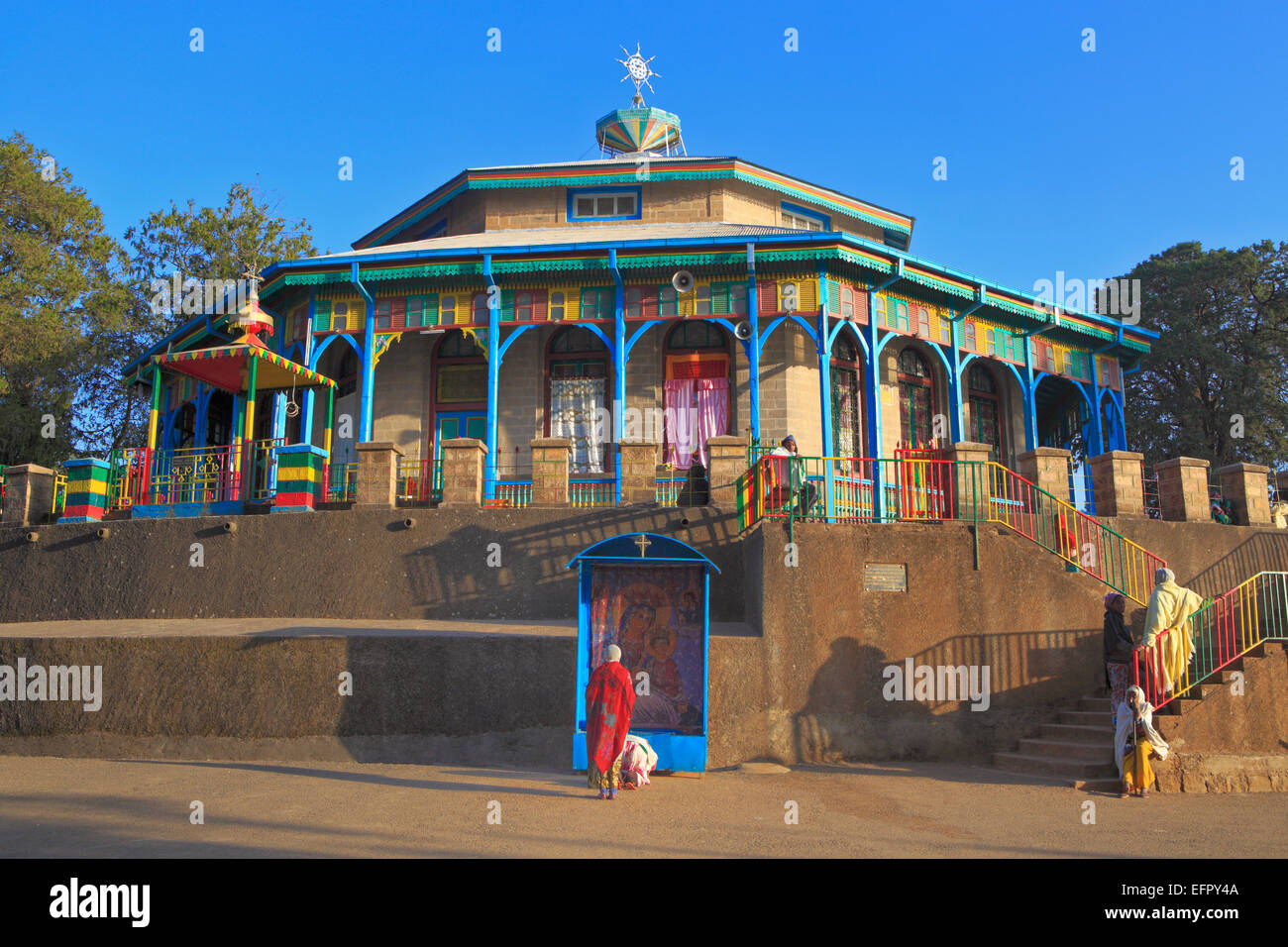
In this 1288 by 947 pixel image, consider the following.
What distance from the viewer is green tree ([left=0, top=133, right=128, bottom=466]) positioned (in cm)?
2397

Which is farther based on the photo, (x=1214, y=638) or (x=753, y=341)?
(x=753, y=341)

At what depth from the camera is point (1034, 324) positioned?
2022 centimetres

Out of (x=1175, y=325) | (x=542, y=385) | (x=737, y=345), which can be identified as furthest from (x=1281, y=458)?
(x=542, y=385)

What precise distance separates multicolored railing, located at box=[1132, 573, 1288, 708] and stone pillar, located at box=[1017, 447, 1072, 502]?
9.64 ft

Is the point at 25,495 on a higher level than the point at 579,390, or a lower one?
lower

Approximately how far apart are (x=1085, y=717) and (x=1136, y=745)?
1600mm

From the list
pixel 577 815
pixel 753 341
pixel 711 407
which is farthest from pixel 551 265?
pixel 577 815

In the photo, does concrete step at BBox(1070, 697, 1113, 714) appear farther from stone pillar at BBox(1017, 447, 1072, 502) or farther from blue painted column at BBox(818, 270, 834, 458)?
blue painted column at BBox(818, 270, 834, 458)

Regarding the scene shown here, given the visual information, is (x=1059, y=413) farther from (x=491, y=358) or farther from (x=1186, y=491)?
(x=491, y=358)

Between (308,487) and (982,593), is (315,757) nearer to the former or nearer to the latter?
(308,487)

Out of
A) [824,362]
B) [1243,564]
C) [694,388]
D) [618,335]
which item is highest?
[618,335]

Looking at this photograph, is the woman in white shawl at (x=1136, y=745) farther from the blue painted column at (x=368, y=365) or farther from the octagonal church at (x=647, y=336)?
the blue painted column at (x=368, y=365)

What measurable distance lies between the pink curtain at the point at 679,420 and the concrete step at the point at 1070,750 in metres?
8.99

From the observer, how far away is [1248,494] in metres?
15.9
